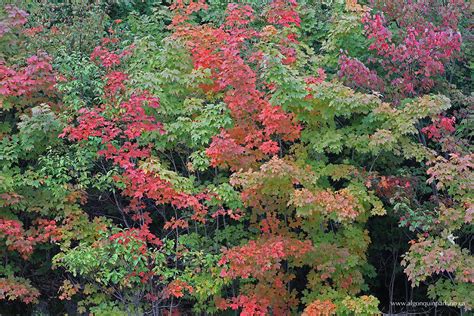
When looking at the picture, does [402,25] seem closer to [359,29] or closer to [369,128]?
[359,29]

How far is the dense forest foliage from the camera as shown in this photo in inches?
295

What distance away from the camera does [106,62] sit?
8.56 metres

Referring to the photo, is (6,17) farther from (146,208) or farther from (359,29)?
(359,29)

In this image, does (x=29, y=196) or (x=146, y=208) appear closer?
(x=29, y=196)

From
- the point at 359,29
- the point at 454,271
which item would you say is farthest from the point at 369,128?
the point at 454,271

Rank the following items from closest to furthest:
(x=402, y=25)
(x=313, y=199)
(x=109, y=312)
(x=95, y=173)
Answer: (x=313, y=199) → (x=109, y=312) → (x=95, y=173) → (x=402, y=25)

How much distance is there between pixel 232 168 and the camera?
7746 millimetres

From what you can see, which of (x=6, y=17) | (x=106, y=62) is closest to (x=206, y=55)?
(x=106, y=62)

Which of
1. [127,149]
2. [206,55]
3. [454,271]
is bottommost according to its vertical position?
[454,271]

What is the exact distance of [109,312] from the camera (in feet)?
26.1

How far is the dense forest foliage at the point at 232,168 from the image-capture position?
295 inches

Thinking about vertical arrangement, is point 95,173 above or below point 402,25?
below

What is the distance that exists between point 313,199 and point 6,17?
4974 millimetres

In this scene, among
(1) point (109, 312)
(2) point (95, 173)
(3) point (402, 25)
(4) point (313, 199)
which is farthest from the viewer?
(3) point (402, 25)
